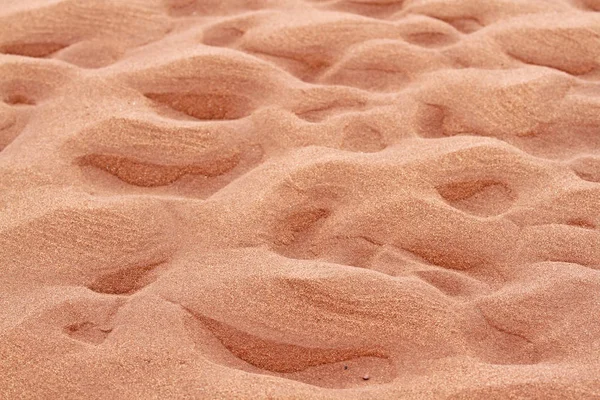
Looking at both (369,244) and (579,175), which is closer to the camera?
(369,244)

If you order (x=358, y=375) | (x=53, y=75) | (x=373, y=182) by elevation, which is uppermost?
(x=53, y=75)

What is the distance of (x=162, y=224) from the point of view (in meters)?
1.33

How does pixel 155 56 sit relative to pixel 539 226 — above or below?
above

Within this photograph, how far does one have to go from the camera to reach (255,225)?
51.9 inches

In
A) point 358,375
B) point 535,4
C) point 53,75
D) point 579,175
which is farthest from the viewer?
point 535,4

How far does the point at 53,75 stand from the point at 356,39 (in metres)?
0.76

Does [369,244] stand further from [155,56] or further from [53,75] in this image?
[53,75]

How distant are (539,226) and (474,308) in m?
0.25

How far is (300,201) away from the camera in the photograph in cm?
137

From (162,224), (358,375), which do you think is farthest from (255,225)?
(358,375)

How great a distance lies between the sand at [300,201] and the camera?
1098 mm

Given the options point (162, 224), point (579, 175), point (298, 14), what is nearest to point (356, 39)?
point (298, 14)

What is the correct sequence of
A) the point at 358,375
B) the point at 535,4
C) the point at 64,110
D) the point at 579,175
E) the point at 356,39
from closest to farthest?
the point at 358,375 → the point at 579,175 → the point at 64,110 → the point at 356,39 → the point at 535,4

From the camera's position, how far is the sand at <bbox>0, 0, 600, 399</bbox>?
1.10 meters
